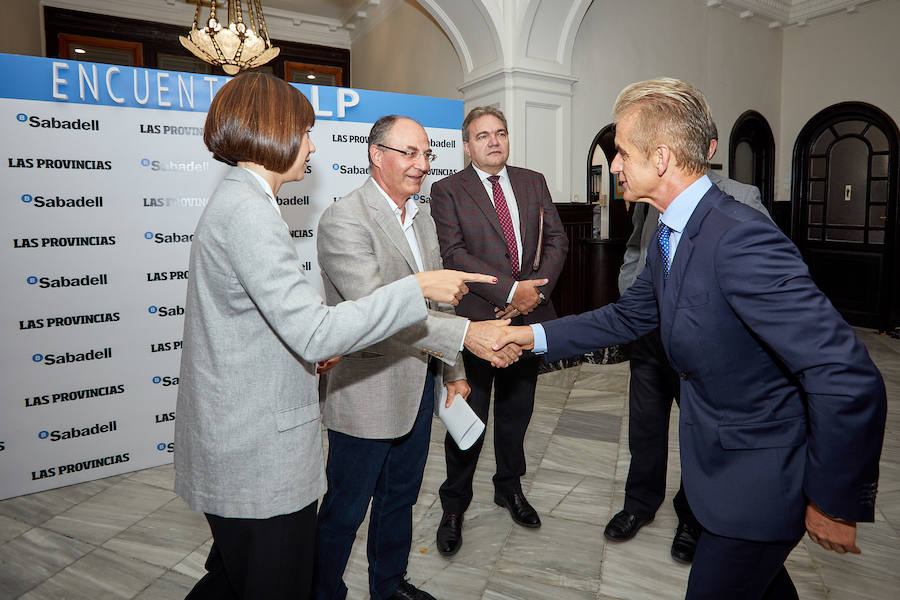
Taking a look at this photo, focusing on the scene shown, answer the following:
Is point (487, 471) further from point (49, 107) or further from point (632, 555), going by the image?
point (49, 107)

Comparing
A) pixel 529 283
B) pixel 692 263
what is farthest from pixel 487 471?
pixel 692 263

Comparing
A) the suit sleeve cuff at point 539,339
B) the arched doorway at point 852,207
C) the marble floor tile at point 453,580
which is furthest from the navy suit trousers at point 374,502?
the arched doorway at point 852,207

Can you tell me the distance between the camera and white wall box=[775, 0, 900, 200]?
665cm

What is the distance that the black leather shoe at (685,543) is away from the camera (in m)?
2.29

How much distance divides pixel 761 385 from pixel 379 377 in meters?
1.00

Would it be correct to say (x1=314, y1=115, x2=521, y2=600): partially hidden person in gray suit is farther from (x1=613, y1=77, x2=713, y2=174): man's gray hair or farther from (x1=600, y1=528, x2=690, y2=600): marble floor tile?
(x1=600, y1=528, x2=690, y2=600): marble floor tile

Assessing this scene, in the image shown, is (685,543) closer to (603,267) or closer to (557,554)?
(557,554)

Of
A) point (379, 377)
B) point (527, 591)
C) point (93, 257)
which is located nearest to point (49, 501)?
point (93, 257)

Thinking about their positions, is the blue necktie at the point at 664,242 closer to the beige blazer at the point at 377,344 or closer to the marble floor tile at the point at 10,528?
the beige blazer at the point at 377,344

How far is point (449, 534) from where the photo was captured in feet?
7.88

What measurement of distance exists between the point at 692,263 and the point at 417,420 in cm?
104

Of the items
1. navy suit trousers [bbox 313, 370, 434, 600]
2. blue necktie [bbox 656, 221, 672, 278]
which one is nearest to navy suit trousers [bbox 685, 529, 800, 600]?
blue necktie [bbox 656, 221, 672, 278]

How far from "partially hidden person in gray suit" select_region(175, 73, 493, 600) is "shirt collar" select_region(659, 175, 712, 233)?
0.60m

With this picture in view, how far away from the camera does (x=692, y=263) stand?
3.90 feet
